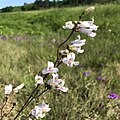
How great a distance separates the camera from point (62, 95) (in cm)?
347

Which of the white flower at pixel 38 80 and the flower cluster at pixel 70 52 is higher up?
the flower cluster at pixel 70 52

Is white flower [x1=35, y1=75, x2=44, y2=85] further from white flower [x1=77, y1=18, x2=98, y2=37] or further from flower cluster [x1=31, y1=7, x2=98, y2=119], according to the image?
white flower [x1=77, y1=18, x2=98, y2=37]

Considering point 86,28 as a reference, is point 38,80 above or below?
below

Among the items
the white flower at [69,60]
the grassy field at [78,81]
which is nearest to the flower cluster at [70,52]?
the white flower at [69,60]

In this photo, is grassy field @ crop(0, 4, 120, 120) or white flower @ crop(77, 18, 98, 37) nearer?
white flower @ crop(77, 18, 98, 37)

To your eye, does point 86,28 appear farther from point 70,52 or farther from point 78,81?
point 78,81

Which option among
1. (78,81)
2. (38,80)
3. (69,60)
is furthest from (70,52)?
(78,81)

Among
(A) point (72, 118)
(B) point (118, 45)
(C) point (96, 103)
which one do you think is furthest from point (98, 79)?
(B) point (118, 45)

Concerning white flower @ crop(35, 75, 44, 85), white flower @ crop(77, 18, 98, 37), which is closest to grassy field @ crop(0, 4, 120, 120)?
white flower @ crop(35, 75, 44, 85)

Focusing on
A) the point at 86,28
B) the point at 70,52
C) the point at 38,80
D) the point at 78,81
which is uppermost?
the point at 86,28

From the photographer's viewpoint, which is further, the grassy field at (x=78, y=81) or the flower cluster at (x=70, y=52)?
the grassy field at (x=78, y=81)

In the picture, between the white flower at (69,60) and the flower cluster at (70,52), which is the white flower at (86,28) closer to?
the flower cluster at (70,52)

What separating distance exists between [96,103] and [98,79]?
0.65m

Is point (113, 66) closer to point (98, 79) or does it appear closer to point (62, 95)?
point (98, 79)
